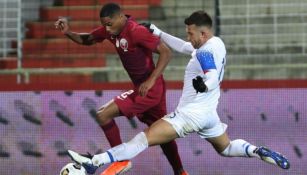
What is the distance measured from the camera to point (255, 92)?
10.0 metres

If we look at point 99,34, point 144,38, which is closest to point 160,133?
point 144,38

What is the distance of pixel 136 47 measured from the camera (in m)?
8.45

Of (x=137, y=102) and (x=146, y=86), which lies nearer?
(x=146, y=86)

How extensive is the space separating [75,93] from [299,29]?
334cm

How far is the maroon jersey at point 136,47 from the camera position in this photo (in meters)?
8.37

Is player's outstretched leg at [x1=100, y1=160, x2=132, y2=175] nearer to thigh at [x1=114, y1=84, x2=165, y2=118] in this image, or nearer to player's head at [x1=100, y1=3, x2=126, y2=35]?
thigh at [x1=114, y1=84, x2=165, y2=118]

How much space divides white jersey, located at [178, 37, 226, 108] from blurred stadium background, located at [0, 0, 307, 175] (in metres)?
2.00

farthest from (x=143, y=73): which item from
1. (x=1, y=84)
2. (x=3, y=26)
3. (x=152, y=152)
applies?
(x=3, y=26)

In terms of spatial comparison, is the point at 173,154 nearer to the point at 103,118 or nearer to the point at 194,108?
the point at 103,118

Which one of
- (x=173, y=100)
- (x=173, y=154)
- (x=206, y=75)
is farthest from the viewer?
(x=173, y=100)

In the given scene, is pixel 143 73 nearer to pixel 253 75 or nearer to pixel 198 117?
pixel 198 117

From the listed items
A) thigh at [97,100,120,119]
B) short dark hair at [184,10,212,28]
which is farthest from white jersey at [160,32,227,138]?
thigh at [97,100,120,119]

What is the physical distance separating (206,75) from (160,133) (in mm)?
716

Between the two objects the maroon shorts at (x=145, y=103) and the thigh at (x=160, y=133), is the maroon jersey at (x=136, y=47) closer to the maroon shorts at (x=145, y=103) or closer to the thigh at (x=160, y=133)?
the maroon shorts at (x=145, y=103)
